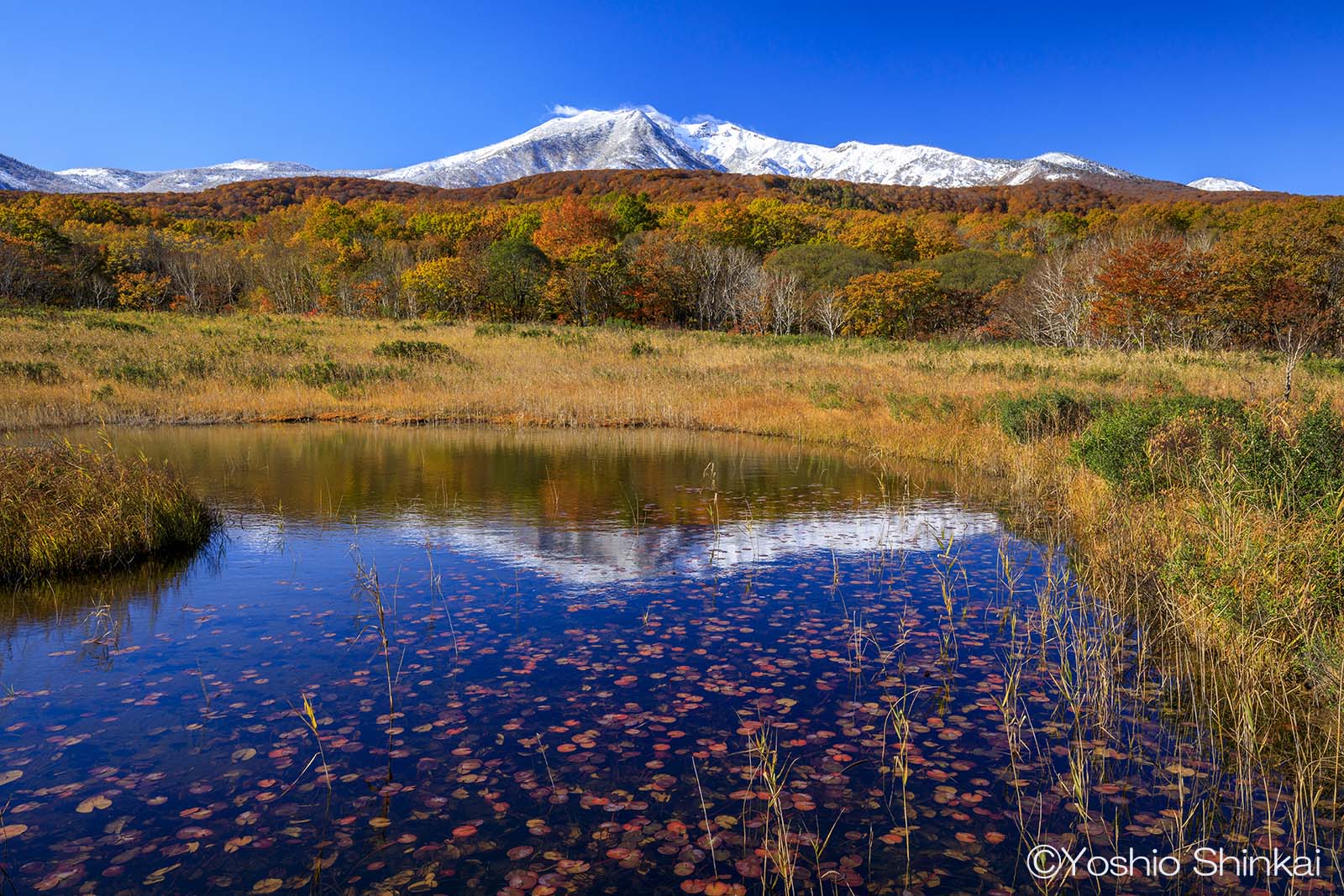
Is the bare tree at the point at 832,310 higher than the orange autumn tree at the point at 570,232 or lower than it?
lower

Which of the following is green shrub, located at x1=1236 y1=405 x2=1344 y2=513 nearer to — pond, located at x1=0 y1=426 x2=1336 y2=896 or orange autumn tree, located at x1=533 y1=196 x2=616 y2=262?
pond, located at x1=0 y1=426 x2=1336 y2=896

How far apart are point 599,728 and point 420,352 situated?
103ft

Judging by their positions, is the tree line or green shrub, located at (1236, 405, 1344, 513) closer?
green shrub, located at (1236, 405, 1344, 513)

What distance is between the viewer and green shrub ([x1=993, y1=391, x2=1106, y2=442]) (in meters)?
16.8

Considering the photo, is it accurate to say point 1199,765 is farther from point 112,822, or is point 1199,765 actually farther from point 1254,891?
point 112,822

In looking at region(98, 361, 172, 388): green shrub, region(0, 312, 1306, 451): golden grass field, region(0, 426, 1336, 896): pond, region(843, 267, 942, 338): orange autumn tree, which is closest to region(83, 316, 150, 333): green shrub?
region(0, 312, 1306, 451): golden grass field

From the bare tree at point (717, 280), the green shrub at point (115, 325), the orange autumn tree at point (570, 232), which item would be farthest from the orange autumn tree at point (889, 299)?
the green shrub at point (115, 325)

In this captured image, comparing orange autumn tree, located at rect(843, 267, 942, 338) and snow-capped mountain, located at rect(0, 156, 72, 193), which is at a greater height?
snow-capped mountain, located at rect(0, 156, 72, 193)

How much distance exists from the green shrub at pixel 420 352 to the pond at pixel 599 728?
23.4 metres

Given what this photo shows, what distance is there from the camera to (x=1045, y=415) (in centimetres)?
1706

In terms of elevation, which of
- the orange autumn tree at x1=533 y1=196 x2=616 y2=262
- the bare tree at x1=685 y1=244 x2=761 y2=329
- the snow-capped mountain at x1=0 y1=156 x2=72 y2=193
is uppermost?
the snow-capped mountain at x1=0 y1=156 x2=72 y2=193

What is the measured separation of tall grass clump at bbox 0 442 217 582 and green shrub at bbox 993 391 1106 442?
14520mm

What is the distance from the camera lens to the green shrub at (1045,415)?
16.8m

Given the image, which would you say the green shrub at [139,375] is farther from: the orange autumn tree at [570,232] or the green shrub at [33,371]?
the orange autumn tree at [570,232]
